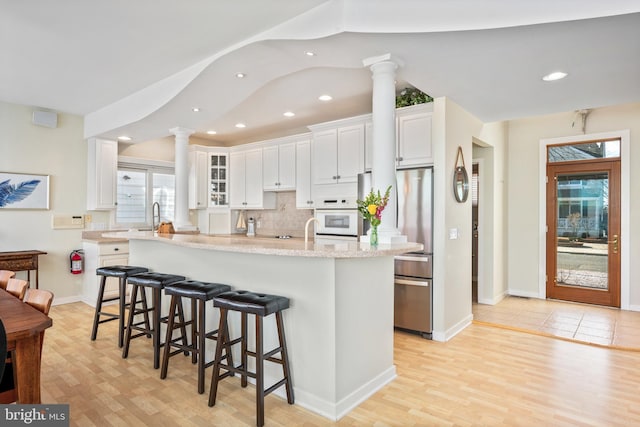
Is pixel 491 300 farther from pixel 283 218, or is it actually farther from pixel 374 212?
pixel 374 212

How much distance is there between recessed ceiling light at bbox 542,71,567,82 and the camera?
2.94 metres

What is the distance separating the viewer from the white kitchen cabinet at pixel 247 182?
6.06 m

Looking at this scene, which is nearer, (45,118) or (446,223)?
(446,223)

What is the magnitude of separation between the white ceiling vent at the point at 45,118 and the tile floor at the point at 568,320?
239 inches

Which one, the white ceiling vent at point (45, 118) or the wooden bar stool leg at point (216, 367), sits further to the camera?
the white ceiling vent at point (45, 118)

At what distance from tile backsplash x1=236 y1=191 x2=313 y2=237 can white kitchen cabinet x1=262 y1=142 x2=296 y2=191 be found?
1.24 feet

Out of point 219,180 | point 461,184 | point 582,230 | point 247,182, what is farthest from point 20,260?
point 582,230

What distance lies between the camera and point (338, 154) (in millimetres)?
4602

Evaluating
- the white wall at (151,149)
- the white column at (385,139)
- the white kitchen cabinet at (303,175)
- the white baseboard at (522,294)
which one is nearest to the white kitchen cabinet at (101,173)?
the white wall at (151,149)

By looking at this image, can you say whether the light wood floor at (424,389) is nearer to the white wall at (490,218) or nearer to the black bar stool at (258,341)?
the black bar stool at (258,341)

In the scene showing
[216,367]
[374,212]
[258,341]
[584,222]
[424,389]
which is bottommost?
[424,389]

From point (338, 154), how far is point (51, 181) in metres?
3.95

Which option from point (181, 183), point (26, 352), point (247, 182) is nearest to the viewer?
point (26, 352)

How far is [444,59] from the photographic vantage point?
2.70 m
